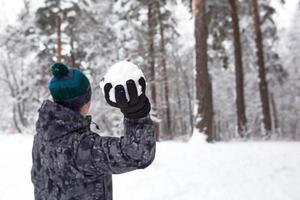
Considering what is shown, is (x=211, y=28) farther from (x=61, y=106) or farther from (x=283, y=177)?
(x=61, y=106)

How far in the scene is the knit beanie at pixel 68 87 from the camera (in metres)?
2.61

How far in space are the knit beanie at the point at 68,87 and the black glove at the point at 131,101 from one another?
322 millimetres

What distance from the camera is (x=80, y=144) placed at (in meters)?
2.51

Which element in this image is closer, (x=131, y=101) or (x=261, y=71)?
(x=131, y=101)

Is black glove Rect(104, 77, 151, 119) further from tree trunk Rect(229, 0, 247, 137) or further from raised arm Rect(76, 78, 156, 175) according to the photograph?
tree trunk Rect(229, 0, 247, 137)

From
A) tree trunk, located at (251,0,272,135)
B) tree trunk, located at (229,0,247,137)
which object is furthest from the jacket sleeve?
tree trunk, located at (251,0,272,135)

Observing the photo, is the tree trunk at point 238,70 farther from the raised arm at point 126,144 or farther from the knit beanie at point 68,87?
the raised arm at point 126,144

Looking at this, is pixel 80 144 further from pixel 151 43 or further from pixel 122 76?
pixel 151 43

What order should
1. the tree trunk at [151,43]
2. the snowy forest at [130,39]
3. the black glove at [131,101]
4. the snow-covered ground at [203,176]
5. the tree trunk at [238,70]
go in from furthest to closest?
the tree trunk at [151,43] → the snowy forest at [130,39] → the tree trunk at [238,70] → the snow-covered ground at [203,176] → the black glove at [131,101]

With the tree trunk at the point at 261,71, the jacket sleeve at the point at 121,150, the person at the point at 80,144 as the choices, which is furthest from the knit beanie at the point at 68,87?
the tree trunk at the point at 261,71

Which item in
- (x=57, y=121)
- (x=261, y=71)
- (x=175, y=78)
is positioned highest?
(x=175, y=78)

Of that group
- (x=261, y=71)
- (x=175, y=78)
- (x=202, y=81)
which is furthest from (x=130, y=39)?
(x=175, y=78)

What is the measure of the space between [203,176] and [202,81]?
16.0 feet

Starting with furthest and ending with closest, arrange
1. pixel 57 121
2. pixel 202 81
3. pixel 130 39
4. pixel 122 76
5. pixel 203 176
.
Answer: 1. pixel 130 39
2. pixel 202 81
3. pixel 203 176
4. pixel 57 121
5. pixel 122 76
